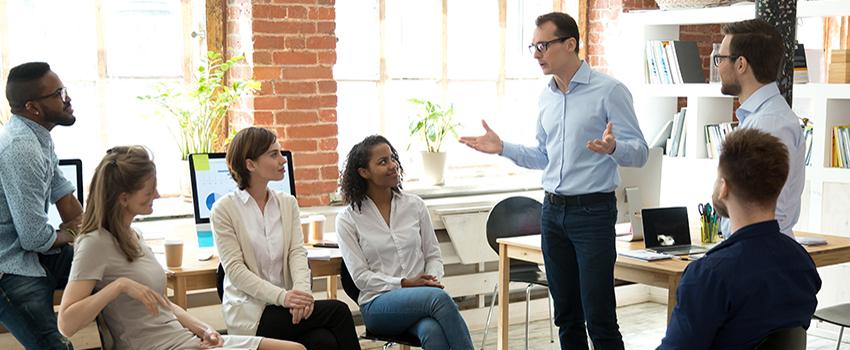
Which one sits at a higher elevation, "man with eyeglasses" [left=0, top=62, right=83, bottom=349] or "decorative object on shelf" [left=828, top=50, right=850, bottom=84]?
"decorative object on shelf" [left=828, top=50, right=850, bottom=84]

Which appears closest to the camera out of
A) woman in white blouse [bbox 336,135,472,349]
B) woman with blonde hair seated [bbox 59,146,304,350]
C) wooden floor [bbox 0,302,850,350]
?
woman with blonde hair seated [bbox 59,146,304,350]

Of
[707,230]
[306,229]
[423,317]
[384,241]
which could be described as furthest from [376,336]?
[707,230]

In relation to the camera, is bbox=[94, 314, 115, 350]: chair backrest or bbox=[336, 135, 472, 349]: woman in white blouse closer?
bbox=[94, 314, 115, 350]: chair backrest

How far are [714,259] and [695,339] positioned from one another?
183 millimetres

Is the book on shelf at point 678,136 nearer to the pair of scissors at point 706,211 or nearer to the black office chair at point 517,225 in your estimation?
the black office chair at point 517,225

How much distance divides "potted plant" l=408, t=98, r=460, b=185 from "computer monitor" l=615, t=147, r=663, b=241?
5.13ft

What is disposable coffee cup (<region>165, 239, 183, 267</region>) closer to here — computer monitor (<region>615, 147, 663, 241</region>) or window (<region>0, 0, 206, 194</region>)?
window (<region>0, 0, 206, 194</region>)

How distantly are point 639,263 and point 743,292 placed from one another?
176 centimetres

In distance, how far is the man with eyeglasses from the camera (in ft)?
11.0

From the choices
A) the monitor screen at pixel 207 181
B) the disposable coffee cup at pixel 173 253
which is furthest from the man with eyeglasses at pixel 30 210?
the monitor screen at pixel 207 181

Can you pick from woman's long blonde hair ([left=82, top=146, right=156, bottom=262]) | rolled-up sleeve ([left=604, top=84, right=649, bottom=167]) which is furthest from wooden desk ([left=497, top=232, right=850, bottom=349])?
woman's long blonde hair ([left=82, top=146, right=156, bottom=262])

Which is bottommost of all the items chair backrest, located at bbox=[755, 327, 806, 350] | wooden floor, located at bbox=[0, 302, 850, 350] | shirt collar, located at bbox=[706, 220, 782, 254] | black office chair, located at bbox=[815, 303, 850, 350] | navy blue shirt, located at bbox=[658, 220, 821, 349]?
wooden floor, located at bbox=[0, 302, 850, 350]

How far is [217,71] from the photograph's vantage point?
524 cm

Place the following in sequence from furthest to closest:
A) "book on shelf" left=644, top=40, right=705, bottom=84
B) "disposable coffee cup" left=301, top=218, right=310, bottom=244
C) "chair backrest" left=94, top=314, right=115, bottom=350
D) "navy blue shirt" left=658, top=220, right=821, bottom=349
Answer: "book on shelf" left=644, top=40, right=705, bottom=84
"disposable coffee cup" left=301, top=218, right=310, bottom=244
"chair backrest" left=94, top=314, right=115, bottom=350
"navy blue shirt" left=658, top=220, right=821, bottom=349
